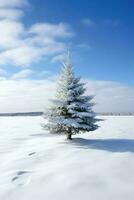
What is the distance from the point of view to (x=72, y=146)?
58.1 feet

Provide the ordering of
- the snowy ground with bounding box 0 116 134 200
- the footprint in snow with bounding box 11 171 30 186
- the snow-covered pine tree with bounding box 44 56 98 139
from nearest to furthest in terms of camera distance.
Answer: the snowy ground with bounding box 0 116 134 200, the footprint in snow with bounding box 11 171 30 186, the snow-covered pine tree with bounding box 44 56 98 139

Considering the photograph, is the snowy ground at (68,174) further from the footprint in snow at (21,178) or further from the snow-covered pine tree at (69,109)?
the snow-covered pine tree at (69,109)

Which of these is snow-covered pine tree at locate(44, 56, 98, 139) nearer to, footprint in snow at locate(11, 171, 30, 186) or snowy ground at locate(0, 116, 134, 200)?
snowy ground at locate(0, 116, 134, 200)

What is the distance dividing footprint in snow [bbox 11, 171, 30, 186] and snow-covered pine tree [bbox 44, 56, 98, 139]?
7824 mm

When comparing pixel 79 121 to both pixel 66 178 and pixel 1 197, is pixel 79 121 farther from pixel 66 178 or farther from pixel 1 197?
pixel 1 197

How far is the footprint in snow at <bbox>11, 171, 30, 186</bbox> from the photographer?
34.6ft

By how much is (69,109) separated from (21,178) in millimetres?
9639

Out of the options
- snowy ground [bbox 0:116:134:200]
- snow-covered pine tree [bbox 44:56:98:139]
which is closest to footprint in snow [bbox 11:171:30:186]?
snowy ground [bbox 0:116:134:200]

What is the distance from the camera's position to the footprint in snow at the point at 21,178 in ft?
34.6

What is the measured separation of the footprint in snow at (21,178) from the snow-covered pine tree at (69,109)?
7824 mm

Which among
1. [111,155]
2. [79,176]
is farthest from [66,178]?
[111,155]

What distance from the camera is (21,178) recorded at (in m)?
11.3

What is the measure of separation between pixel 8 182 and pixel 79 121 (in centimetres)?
971

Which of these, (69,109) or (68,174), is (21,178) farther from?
(69,109)
